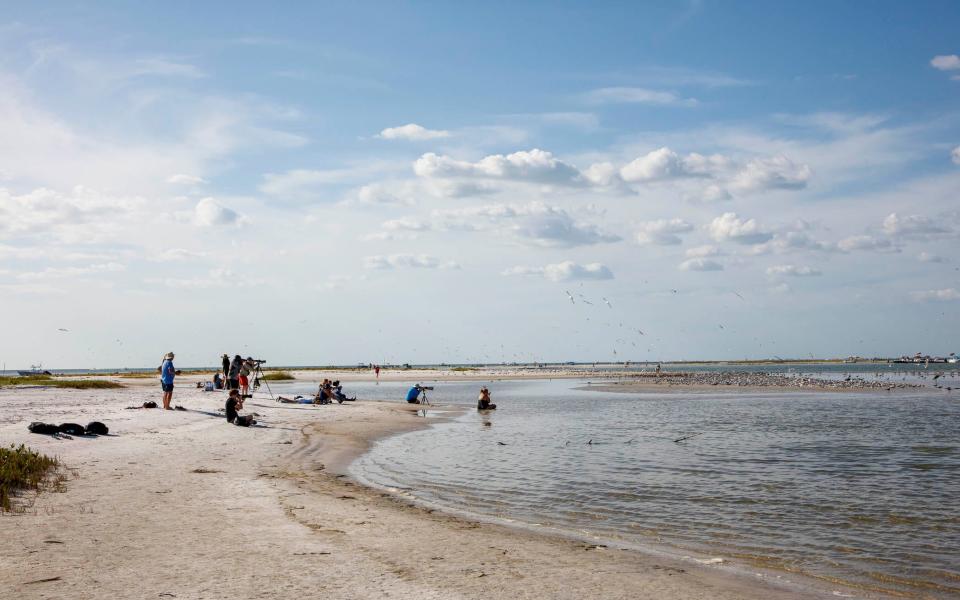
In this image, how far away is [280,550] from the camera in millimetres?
9844

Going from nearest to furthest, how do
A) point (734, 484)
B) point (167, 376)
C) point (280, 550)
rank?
point (280, 550) < point (734, 484) < point (167, 376)

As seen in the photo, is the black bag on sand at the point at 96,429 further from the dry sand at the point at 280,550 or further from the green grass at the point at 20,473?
the green grass at the point at 20,473

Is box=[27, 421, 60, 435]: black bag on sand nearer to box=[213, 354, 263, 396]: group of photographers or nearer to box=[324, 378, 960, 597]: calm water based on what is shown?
box=[324, 378, 960, 597]: calm water

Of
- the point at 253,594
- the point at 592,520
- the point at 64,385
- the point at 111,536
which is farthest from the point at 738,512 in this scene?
the point at 64,385

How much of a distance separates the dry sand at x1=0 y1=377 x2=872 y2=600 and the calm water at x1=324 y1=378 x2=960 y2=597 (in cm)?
171

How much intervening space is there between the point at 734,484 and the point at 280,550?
12.3 m

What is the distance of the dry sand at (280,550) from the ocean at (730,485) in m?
1.67

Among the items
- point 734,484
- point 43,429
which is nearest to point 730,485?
point 734,484

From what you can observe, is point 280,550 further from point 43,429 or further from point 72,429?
point 72,429

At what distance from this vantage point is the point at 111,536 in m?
A: 10.3

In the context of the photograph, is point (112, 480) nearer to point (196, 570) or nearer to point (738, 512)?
point (196, 570)

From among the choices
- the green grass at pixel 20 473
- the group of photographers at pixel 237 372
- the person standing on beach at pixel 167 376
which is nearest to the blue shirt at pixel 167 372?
the person standing on beach at pixel 167 376

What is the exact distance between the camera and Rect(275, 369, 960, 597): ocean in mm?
11398

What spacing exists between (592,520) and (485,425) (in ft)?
68.7
